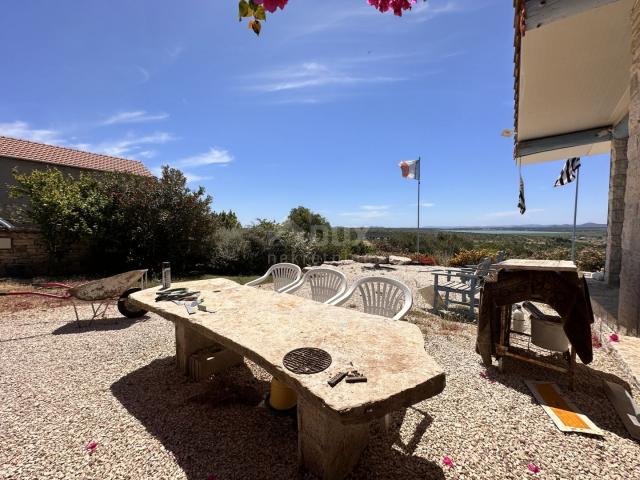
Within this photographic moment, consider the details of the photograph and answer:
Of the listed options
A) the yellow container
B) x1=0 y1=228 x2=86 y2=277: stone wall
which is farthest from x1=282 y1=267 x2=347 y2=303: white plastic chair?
x1=0 y1=228 x2=86 y2=277: stone wall

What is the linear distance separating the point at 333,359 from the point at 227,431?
38.1 inches

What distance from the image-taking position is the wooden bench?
1.15m

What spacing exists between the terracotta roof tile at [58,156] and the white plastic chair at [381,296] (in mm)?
9580

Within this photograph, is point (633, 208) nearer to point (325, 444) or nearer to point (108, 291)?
point (325, 444)

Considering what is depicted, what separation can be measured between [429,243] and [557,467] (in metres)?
12.4

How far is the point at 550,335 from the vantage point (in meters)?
2.40

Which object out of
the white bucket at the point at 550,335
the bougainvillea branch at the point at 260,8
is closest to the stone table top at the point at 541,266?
the white bucket at the point at 550,335

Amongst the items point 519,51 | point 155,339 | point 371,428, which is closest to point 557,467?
point 371,428

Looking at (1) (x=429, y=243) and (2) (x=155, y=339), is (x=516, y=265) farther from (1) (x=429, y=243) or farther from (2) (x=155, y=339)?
(1) (x=429, y=243)

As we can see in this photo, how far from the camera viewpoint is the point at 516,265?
7.48 feet

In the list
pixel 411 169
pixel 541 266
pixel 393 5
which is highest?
→ pixel 411 169

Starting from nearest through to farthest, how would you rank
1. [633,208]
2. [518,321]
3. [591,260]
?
[633,208]
[518,321]
[591,260]

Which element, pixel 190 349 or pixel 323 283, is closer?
pixel 190 349

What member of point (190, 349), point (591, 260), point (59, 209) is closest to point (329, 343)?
point (190, 349)
